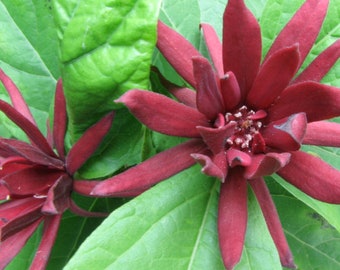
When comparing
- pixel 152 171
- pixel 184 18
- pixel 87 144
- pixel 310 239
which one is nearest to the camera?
pixel 152 171

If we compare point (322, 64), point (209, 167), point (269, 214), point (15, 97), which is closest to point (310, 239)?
point (269, 214)

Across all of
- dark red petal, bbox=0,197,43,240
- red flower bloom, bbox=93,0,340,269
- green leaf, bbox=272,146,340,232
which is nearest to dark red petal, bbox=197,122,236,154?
red flower bloom, bbox=93,0,340,269

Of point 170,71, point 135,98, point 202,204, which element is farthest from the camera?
point 170,71

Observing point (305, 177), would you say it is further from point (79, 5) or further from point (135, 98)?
point (79, 5)

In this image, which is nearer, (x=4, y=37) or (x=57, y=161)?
(x=57, y=161)

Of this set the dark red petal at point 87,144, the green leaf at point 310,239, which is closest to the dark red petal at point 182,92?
the dark red petal at point 87,144

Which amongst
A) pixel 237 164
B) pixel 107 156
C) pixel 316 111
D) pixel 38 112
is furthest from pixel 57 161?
pixel 316 111

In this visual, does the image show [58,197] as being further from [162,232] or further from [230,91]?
[230,91]
